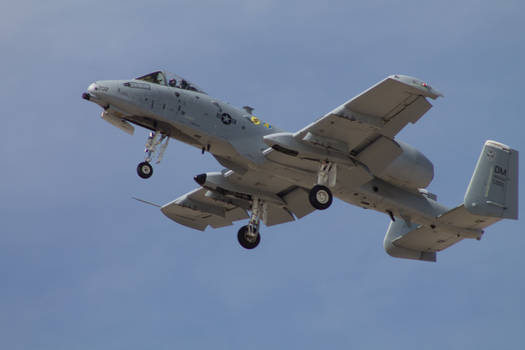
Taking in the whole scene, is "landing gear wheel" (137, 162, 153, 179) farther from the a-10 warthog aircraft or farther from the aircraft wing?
the aircraft wing

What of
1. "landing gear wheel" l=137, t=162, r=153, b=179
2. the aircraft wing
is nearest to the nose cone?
"landing gear wheel" l=137, t=162, r=153, b=179

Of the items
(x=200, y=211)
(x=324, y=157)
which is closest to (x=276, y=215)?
(x=200, y=211)

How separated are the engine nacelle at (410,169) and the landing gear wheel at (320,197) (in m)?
2.34

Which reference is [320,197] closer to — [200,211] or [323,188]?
[323,188]

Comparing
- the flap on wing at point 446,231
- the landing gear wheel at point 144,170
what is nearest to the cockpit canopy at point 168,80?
the landing gear wheel at point 144,170

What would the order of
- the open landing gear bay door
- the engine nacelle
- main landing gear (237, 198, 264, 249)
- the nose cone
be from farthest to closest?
the open landing gear bay door → main landing gear (237, 198, 264, 249) → the engine nacelle → the nose cone

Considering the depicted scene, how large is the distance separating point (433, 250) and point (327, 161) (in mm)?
7266

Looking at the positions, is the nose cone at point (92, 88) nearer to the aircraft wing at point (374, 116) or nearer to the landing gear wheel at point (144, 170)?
the landing gear wheel at point (144, 170)

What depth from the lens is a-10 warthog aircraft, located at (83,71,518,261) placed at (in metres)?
27.4

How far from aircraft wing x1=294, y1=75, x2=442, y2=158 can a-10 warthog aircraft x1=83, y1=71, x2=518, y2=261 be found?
0.10 feet

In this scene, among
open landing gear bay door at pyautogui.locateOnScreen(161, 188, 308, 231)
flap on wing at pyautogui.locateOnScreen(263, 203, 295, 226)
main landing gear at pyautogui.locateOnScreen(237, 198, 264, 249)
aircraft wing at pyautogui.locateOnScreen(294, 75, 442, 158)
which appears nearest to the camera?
aircraft wing at pyautogui.locateOnScreen(294, 75, 442, 158)

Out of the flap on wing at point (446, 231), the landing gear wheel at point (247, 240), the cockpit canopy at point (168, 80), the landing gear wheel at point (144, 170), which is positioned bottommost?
the landing gear wheel at point (247, 240)

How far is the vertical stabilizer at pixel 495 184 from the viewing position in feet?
99.6

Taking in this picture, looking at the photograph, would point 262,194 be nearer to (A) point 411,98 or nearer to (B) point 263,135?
(B) point 263,135
